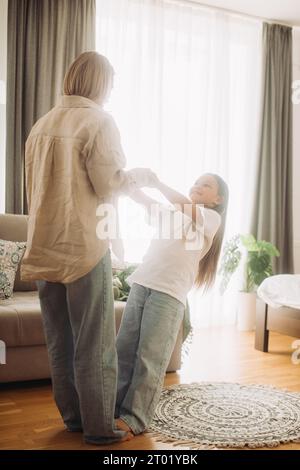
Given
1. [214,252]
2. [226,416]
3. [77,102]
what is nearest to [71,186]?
[77,102]

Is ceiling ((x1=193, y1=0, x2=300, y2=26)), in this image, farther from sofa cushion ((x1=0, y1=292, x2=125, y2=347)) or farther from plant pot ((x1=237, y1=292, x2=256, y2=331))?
sofa cushion ((x1=0, y1=292, x2=125, y2=347))

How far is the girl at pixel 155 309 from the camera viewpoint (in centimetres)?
229

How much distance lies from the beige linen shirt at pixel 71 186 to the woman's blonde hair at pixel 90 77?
0.04 metres

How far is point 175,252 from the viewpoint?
234cm

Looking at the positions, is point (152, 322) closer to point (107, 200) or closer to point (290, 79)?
point (107, 200)

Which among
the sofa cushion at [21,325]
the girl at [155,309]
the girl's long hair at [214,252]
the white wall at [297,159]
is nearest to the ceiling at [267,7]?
the white wall at [297,159]

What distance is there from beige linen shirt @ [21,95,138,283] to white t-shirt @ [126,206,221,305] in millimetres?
352

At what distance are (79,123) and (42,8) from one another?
2.59m

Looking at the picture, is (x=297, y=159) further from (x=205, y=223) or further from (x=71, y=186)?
(x=71, y=186)

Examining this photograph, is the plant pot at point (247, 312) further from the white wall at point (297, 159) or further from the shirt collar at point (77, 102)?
the shirt collar at point (77, 102)

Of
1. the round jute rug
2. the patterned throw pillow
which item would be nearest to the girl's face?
the round jute rug

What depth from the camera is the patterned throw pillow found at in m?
3.27

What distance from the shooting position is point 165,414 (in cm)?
261
